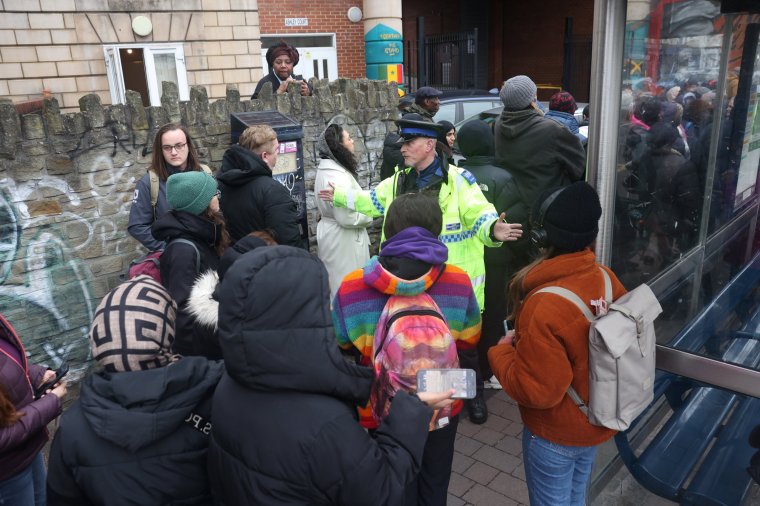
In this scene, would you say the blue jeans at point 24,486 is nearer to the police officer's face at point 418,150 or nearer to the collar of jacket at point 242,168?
the collar of jacket at point 242,168

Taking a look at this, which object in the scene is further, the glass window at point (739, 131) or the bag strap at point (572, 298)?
the glass window at point (739, 131)

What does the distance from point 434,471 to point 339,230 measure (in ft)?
7.40

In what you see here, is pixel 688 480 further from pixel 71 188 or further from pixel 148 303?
pixel 71 188

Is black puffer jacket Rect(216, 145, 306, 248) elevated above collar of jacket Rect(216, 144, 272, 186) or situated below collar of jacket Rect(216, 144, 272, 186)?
below

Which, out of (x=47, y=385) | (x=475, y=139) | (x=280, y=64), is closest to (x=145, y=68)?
(x=280, y=64)

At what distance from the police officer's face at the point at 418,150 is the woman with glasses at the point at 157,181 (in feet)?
5.15

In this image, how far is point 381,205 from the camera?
3.76 m

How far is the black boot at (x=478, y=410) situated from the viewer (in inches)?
154

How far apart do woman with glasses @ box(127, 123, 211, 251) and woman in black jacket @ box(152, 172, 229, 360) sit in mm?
983

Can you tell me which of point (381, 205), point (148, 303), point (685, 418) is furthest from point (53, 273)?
point (685, 418)

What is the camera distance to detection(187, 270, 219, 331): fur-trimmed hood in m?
2.35

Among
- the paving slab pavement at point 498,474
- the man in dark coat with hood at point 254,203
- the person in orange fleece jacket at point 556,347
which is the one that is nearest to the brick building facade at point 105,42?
the man in dark coat with hood at point 254,203

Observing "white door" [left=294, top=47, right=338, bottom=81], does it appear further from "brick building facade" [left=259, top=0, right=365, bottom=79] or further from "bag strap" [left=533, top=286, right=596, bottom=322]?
"bag strap" [left=533, top=286, right=596, bottom=322]

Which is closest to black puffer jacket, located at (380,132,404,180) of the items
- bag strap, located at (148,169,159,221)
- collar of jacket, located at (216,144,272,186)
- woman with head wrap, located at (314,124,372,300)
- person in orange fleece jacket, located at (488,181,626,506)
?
woman with head wrap, located at (314,124,372,300)
